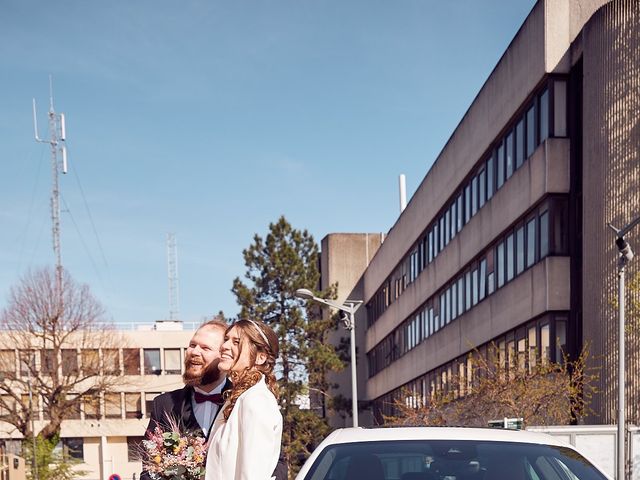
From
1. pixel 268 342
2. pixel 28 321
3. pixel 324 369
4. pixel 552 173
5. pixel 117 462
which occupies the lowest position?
pixel 117 462

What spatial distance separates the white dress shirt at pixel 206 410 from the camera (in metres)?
4.63

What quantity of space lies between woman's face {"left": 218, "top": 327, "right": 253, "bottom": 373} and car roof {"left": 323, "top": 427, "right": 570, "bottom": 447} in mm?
990

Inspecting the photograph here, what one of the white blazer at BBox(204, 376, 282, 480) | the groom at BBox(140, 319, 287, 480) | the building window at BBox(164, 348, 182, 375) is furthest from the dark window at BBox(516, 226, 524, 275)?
the building window at BBox(164, 348, 182, 375)

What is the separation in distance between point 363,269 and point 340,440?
66.2 m

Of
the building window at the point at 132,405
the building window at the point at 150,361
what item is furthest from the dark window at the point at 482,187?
the building window at the point at 150,361

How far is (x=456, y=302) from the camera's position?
35625 millimetres

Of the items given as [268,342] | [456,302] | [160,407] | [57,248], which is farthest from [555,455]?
[57,248]

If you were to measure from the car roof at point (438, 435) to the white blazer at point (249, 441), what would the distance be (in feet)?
3.46

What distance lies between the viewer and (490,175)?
30.0m

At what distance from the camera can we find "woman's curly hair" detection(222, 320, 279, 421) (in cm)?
397

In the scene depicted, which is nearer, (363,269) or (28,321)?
(28,321)

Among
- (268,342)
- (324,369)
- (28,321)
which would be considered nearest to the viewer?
(268,342)

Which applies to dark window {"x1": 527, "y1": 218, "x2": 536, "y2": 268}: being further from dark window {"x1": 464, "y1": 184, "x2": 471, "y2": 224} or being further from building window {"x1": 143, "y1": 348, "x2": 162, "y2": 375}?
building window {"x1": 143, "y1": 348, "x2": 162, "y2": 375}

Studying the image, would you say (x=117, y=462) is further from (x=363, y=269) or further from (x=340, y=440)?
(x=340, y=440)
